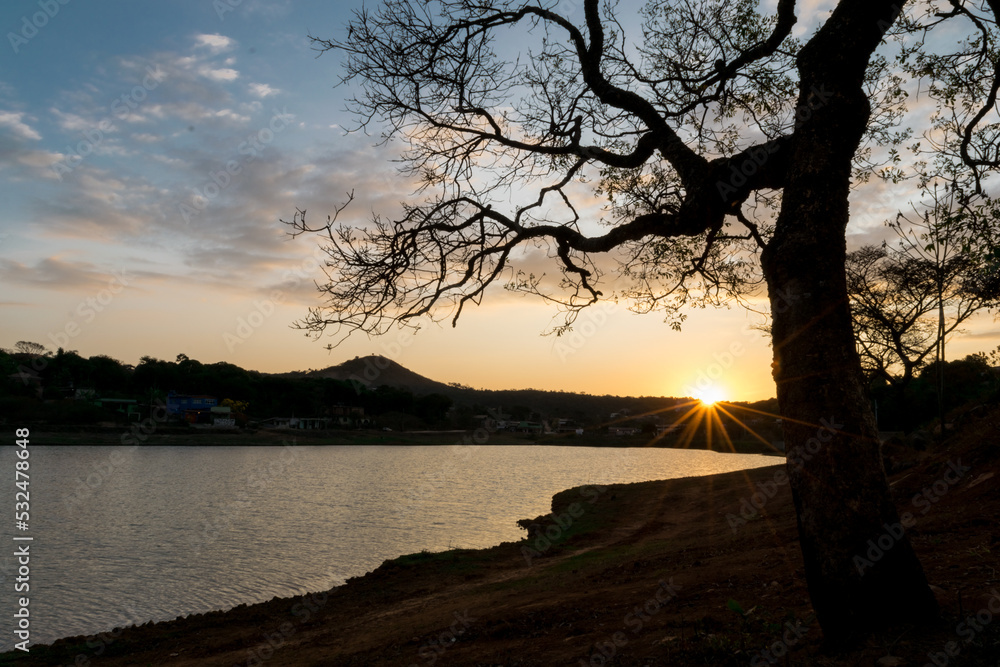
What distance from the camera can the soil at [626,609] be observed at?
16.8 ft

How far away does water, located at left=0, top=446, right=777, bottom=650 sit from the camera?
50.3 feet

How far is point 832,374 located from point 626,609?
4527 millimetres

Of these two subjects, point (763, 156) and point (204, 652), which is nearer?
point (763, 156)

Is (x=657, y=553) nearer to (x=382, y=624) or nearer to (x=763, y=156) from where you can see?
(x=382, y=624)

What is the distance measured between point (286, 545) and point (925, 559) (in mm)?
20032

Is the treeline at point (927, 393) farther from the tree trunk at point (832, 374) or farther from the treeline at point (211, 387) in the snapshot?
the treeline at point (211, 387)

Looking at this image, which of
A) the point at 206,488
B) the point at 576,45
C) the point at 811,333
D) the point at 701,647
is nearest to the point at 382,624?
the point at 701,647

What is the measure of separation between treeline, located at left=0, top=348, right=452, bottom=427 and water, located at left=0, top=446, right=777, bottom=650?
205 feet

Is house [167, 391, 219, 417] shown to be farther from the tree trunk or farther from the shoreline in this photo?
the tree trunk

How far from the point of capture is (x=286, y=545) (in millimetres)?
21938

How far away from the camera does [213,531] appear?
79.8 ft

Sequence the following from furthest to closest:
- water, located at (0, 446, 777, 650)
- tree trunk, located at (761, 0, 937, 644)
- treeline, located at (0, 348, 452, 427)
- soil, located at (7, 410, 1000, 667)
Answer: treeline, located at (0, 348, 452, 427)
water, located at (0, 446, 777, 650)
soil, located at (7, 410, 1000, 667)
tree trunk, located at (761, 0, 937, 644)

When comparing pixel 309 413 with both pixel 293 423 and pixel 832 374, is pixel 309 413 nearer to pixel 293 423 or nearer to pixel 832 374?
pixel 293 423

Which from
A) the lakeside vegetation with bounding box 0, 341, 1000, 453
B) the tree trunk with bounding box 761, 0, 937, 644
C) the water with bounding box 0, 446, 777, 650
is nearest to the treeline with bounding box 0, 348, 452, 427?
the lakeside vegetation with bounding box 0, 341, 1000, 453
